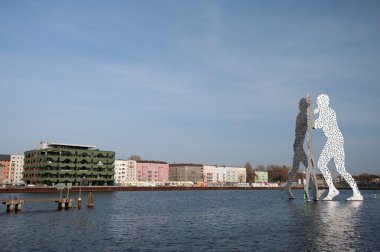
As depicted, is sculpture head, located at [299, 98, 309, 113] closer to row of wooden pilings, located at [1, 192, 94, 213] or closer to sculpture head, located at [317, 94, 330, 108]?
sculpture head, located at [317, 94, 330, 108]

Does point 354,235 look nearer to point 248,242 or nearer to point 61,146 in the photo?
point 248,242

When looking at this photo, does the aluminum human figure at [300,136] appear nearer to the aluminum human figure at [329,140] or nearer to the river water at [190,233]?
the aluminum human figure at [329,140]

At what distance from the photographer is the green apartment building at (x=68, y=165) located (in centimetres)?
14750

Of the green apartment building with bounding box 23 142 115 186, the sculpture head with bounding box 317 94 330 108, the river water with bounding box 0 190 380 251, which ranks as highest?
the sculpture head with bounding box 317 94 330 108

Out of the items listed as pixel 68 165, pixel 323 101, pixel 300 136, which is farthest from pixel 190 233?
pixel 68 165

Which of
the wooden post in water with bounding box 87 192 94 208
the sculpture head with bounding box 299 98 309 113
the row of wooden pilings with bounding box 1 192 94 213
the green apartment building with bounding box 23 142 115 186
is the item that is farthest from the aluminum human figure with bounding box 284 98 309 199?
the green apartment building with bounding box 23 142 115 186

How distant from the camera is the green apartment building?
484 ft

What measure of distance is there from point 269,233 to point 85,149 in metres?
134

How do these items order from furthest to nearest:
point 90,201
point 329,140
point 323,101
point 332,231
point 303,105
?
point 303,105 < point 90,201 < point 323,101 < point 329,140 < point 332,231

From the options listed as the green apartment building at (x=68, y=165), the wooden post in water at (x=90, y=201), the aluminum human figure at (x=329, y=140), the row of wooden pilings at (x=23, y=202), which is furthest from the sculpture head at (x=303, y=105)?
the green apartment building at (x=68, y=165)

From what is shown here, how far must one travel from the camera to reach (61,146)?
158 meters

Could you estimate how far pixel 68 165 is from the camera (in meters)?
150

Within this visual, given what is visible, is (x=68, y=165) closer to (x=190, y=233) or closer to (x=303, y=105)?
(x=303, y=105)

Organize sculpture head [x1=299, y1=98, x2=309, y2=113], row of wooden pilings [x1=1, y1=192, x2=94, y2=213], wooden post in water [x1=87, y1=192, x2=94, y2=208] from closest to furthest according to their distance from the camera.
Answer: row of wooden pilings [x1=1, y1=192, x2=94, y2=213] → wooden post in water [x1=87, y1=192, x2=94, y2=208] → sculpture head [x1=299, y1=98, x2=309, y2=113]
